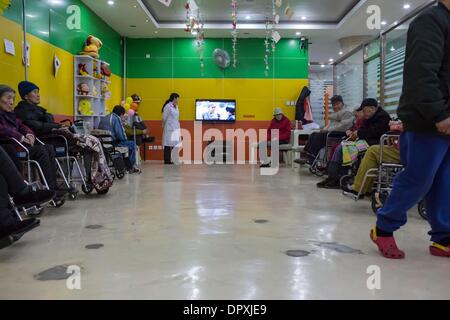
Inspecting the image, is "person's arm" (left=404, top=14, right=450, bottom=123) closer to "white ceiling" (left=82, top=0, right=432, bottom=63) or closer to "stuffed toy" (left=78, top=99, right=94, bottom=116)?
"stuffed toy" (left=78, top=99, right=94, bottom=116)

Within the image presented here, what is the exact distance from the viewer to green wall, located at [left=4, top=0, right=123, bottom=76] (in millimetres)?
5895

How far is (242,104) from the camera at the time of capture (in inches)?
450

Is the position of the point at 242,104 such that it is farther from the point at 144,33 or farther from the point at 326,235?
the point at 326,235

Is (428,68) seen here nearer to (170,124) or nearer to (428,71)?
(428,71)

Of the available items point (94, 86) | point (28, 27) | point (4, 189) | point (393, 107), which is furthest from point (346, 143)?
point (94, 86)

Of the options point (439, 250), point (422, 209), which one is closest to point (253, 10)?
point (422, 209)

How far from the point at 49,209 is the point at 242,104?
7850 mm

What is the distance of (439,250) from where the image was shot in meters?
2.47

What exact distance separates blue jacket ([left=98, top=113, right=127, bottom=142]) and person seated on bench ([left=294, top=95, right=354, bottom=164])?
296cm

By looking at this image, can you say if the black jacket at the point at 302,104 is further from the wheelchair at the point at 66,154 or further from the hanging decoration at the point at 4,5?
the hanging decoration at the point at 4,5

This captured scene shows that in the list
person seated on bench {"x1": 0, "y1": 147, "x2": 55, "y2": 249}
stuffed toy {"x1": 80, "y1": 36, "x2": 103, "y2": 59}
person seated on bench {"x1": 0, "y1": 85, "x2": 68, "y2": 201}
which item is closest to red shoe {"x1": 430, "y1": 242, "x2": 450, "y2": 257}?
person seated on bench {"x1": 0, "y1": 147, "x2": 55, "y2": 249}

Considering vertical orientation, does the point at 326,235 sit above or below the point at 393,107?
below

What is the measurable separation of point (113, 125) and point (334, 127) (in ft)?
11.4
